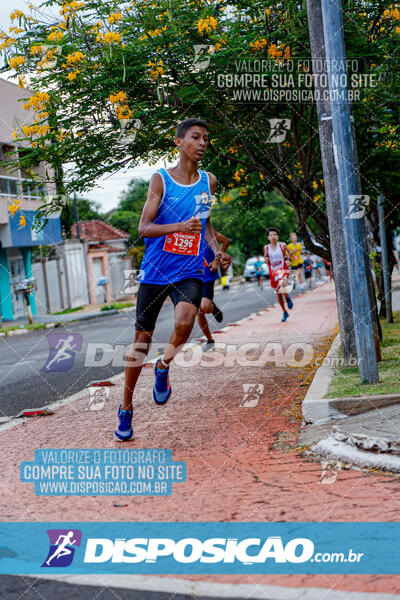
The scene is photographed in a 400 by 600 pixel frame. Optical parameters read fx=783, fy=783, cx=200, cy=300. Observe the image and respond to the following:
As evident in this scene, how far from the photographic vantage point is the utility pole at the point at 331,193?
696 centimetres

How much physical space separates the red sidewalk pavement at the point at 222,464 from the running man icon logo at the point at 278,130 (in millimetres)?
2442

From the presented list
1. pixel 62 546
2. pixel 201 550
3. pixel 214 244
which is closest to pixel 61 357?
pixel 214 244

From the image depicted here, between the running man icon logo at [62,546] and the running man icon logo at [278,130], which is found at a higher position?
the running man icon logo at [278,130]

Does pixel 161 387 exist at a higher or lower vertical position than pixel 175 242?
lower

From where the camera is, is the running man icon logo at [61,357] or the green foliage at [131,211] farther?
the green foliage at [131,211]

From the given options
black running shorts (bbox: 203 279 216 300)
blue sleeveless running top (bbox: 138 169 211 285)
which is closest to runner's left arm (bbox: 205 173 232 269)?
blue sleeveless running top (bbox: 138 169 211 285)

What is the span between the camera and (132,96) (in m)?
7.50

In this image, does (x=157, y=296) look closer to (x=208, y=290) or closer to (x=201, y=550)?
(x=201, y=550)

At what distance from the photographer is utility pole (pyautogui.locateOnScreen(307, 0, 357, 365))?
22.8 ft

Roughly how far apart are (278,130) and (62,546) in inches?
239

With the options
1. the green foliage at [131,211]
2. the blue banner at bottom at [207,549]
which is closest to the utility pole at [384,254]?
the blue banner at bottom at [207,549]

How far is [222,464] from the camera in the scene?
176 inches

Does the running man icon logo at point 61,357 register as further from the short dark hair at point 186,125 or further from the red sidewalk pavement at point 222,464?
the short dark hair at point 186,125

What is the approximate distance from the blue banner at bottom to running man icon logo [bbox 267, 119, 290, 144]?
18.6 feet
